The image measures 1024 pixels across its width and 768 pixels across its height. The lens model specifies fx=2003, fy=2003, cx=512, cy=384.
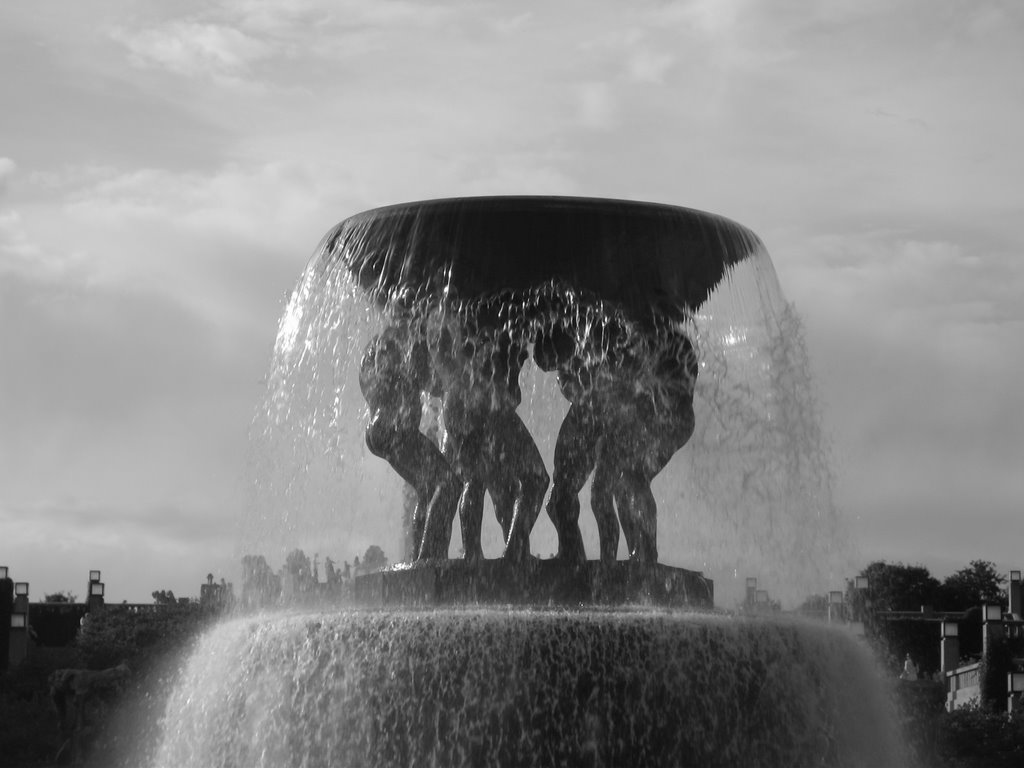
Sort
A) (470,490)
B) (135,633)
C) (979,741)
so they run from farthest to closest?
(135,633) < (979,741) < (470,490)

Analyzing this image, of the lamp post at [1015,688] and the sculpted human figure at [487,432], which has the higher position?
the sculpted human figure at [487,432]

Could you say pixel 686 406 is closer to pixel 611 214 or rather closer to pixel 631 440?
pixel 631 440

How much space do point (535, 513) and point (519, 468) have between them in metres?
0.41

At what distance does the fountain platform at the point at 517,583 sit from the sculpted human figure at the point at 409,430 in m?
1.01

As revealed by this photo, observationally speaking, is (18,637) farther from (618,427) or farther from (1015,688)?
(618,427)

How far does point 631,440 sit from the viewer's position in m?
17.5

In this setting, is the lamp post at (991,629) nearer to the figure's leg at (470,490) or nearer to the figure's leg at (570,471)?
the figure's leg at (570,471)

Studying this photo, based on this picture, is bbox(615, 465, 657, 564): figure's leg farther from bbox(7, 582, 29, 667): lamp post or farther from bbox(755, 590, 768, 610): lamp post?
bbox(7, 582, 29, 667): lamp post

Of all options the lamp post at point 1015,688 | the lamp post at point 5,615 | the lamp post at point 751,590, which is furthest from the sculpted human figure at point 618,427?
the lamp post at point 5,615

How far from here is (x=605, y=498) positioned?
1741 centimetres

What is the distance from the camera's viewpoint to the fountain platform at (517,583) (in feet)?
53.7

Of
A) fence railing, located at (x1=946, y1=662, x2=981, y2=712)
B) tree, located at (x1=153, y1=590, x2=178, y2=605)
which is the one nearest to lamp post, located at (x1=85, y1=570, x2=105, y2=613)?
tree, located at (x1=153, y1=590, x2=178, y2=605)

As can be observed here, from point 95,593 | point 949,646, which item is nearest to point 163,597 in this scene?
point 95,593

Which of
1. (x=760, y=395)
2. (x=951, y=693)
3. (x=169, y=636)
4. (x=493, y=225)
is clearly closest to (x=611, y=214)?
(x=493, y=225)
